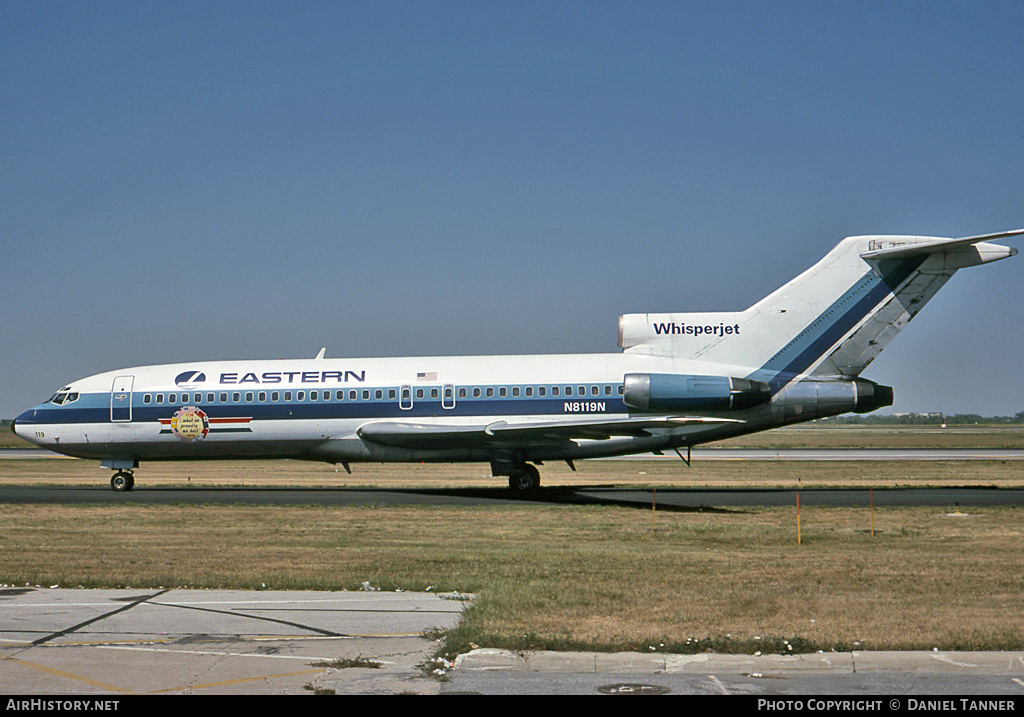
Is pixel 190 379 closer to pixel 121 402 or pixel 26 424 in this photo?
pixel 121 402

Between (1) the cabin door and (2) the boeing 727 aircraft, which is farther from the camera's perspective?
(1) the cabin door

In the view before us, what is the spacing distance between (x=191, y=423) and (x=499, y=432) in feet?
31.2

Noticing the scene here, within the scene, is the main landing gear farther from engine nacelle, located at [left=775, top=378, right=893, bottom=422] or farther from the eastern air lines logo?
the eastern air lines logo

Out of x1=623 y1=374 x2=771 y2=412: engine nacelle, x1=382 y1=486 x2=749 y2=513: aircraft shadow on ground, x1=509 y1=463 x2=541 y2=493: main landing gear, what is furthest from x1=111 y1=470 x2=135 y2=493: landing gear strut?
x1=623 y1=374 x2=771 y2=412: engine nacelle

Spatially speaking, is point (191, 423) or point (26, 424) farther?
point (26, 424)

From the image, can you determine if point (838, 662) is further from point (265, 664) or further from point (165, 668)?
point (165, 668)

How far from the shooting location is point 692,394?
1097 inches

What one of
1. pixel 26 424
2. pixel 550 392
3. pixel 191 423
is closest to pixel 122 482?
pixel 191 423

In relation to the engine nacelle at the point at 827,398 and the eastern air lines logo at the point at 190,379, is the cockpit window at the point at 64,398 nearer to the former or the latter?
the eastern air lines logo at the point at 190,379

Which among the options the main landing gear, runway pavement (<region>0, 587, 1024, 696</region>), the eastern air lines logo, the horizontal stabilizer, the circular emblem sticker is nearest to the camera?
runway pavement (<region>0, 587, 1024, 696</region>)

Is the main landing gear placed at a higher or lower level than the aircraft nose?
lower

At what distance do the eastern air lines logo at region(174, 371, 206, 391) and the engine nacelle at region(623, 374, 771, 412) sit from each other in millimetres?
13039

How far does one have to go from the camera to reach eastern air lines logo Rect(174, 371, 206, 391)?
2966 centimetres

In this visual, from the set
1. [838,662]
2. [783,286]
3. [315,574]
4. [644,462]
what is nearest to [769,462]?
[644,462]
